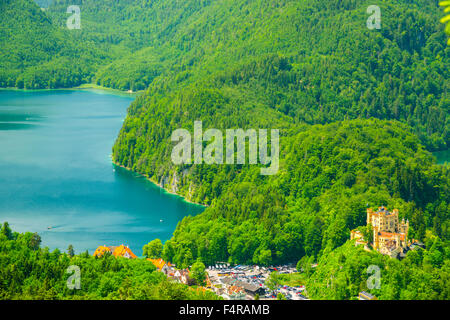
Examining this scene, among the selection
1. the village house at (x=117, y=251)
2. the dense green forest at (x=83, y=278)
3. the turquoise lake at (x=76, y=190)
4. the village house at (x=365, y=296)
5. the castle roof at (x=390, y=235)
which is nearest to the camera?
the dense green forest at (x=83, y=278)

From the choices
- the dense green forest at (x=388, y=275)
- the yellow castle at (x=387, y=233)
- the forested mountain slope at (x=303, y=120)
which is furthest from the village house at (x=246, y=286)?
the yellow castle at (x=387, y=233)

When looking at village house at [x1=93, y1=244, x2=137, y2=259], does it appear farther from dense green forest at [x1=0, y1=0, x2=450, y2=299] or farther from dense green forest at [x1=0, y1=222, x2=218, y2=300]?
dense green forest at [x1=0, y1=222, x2=218, y2=300]

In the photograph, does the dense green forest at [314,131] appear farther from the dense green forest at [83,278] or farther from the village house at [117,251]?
the village house at [117,251]

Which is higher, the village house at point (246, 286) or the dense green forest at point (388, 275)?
the dense green forest at point (388, 275)

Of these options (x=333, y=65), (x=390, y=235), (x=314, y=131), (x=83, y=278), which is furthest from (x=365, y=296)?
(x=333, y=65)

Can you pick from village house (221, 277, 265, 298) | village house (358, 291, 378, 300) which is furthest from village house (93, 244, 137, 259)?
village house (358, 291, 378, 300)

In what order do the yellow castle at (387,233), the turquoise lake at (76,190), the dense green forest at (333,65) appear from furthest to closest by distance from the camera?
the dense green forest at (333,65), the turquoise lake at (76,190), the yellow castle at (387,233)
